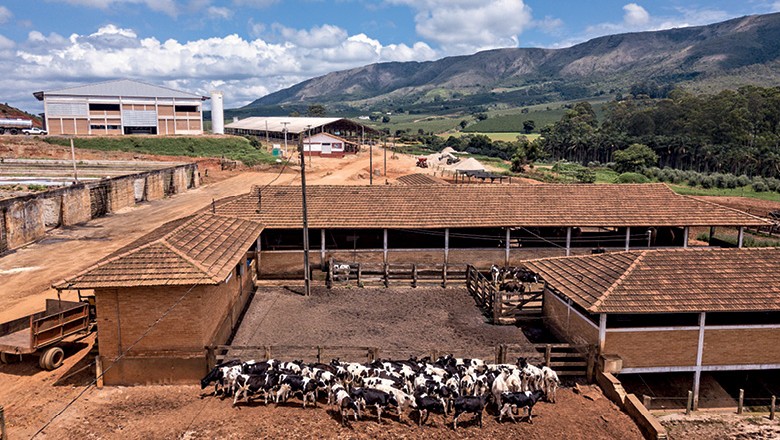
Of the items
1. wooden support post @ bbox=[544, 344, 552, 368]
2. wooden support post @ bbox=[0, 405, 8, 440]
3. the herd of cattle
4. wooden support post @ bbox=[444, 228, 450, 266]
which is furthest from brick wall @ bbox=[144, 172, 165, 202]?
wooden support post @ bbox=[544, 344, 552, 368]

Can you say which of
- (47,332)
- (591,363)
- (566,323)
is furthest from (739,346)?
(47,332)

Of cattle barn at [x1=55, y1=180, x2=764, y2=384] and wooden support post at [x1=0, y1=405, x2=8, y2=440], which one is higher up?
cattle barn at [x1=55, y1=180, x2=764, y2=384]

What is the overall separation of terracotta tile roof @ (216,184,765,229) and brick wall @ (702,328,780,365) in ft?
29.4

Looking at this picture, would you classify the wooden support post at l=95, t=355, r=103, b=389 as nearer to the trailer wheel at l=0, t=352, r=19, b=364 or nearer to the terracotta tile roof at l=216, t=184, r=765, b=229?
the trailer wheel at l=0, t=352, r=19, b=364

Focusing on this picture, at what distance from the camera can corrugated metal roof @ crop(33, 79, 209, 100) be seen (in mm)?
81500

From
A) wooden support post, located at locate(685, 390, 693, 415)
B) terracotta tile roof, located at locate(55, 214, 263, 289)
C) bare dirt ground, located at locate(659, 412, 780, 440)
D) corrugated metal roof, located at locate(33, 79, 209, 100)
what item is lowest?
bare dirt ground, located at locate(659, 412, 780, 440)

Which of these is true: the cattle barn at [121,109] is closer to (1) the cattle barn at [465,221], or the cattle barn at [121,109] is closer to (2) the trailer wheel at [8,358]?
(1) the cattle barn at [465,221]

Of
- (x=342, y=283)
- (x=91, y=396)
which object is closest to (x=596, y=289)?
(x=342, y=283)

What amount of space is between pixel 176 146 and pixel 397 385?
251 ft

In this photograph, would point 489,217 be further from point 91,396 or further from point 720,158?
point 720,158

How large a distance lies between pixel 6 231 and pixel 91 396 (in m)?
20.5

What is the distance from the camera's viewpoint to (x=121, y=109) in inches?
3332

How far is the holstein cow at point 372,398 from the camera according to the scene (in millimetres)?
12742

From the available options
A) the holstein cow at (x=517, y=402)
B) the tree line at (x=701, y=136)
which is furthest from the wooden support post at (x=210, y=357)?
the tree line at (x=701, y=136)
